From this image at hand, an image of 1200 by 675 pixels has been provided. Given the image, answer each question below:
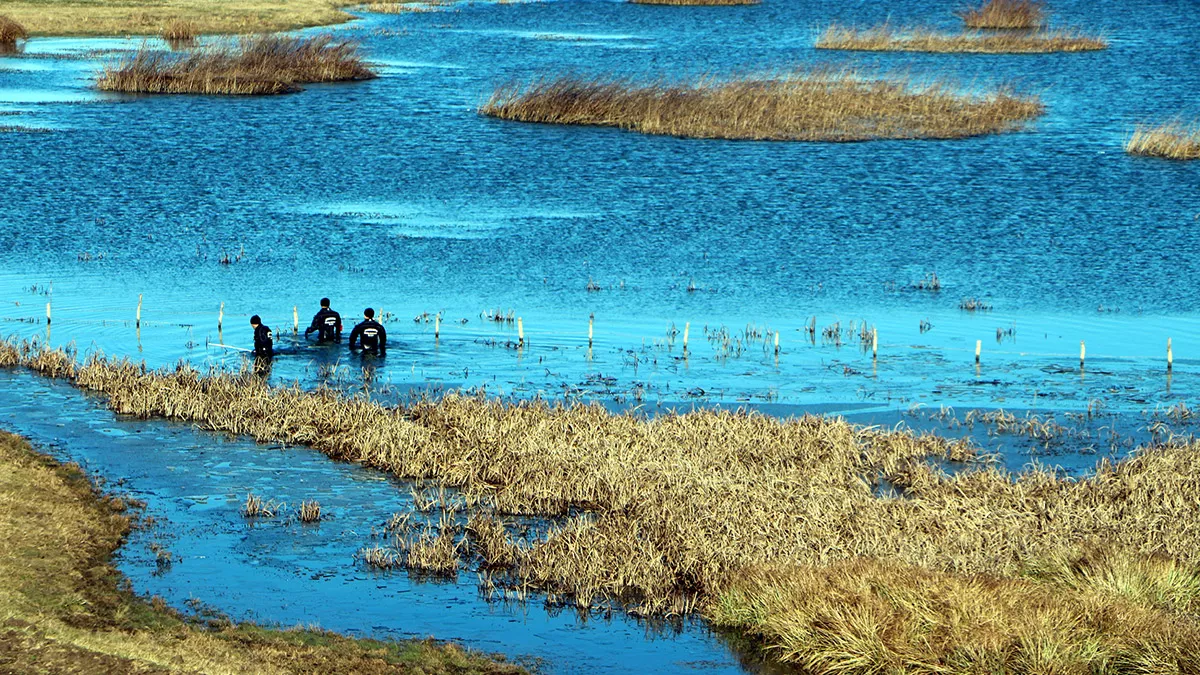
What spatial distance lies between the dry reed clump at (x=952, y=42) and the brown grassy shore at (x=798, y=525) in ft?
188

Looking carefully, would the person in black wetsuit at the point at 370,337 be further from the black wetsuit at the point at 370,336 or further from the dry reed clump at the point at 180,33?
the dry reed clump at the point at 180,33

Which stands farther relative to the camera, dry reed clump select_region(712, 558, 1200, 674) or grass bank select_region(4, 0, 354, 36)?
grass bank select_region(4, 0, 354, 36)

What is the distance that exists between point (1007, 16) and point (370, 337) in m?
68.8

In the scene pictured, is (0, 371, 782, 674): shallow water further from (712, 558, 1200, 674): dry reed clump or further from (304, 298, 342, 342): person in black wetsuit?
(304, 298, 342, 342): person in black wetsuit

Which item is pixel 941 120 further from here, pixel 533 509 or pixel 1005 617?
pixel 1005 617

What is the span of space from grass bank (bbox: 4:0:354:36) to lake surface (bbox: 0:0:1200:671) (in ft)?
66.5

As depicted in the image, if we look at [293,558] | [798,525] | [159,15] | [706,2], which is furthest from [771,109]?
[706,2]

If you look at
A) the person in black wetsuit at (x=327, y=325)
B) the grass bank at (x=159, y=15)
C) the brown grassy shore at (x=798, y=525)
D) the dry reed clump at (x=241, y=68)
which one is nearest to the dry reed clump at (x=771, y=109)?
the dry reed clump at (x=241, y=68)

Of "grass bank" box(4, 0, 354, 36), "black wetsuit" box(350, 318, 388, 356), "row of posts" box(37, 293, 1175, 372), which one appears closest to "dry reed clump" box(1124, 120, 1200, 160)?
"row of posts" box(37, 293, 1175, 372)

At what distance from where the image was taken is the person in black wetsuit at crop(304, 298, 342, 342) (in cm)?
2738

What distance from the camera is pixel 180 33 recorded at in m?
78.0

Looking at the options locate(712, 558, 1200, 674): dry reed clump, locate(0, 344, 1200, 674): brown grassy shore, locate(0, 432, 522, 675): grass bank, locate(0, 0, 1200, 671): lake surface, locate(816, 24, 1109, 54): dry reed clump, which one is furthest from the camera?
locate(816, 24, 1109, 54): dry reed clump

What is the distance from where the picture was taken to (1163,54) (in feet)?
257

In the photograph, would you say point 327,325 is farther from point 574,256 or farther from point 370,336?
point 574,256
